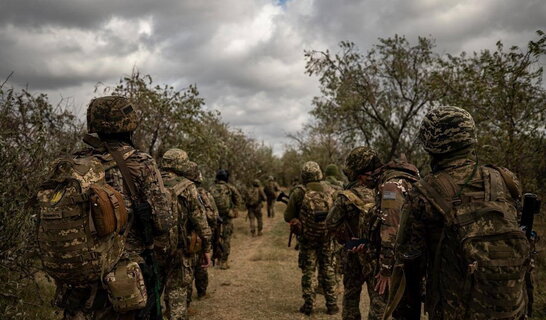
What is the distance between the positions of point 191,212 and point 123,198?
223 cm

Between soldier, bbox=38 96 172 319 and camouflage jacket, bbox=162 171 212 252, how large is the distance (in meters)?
1.81

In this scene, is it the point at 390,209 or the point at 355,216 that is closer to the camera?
the point at 390,209

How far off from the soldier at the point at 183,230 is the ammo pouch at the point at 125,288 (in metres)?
2.10

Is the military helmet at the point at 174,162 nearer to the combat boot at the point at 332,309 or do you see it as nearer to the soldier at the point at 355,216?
the soldier at the point at 355,216

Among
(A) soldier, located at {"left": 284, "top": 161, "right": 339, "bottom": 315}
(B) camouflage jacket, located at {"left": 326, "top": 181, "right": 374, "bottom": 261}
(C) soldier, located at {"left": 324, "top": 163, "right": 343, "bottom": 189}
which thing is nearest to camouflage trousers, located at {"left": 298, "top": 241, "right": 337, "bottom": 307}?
(A) soldier, located at {"left": 284, "top": 161, "right": 339, "bottom": 315}

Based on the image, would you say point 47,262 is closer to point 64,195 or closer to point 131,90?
point 64,195

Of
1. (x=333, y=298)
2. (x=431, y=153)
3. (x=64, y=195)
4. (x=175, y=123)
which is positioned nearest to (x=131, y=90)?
(x=175, y=123)

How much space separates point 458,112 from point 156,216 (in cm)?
233

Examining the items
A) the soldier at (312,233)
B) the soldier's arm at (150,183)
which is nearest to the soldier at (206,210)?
the soldier at (312,233)

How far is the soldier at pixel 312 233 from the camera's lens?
20.5 ft

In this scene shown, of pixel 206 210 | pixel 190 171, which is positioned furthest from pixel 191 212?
pixel 206 210

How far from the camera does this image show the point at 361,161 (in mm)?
4480

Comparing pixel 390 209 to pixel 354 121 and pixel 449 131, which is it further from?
pixel 354 121

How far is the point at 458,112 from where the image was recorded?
265 cm
